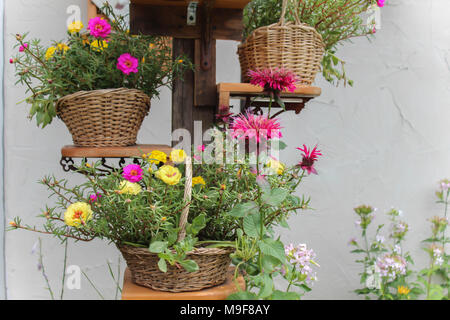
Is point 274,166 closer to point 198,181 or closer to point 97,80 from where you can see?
point 198,181

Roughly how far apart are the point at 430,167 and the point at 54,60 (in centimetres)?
128

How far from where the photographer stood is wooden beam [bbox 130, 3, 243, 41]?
3.12ft

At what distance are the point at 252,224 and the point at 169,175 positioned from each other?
188 millimetres

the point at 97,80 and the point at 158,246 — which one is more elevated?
the point at 97,80

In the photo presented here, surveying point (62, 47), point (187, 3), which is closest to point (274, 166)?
point (187, 3)

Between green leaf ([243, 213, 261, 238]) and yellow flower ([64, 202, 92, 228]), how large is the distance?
31 centimetres

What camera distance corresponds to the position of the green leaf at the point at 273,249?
76cm

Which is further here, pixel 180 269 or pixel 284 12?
pixel 284 12

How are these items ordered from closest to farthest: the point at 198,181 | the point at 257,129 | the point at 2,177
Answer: the point at 257,129, the point at 198,181, the point at 2,177

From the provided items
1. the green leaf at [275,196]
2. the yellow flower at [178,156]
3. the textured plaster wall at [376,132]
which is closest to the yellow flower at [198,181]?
the yellow flower at [178,156]

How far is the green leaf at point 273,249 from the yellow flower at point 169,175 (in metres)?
0.20

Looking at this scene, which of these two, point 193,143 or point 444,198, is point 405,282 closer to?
point 444,198

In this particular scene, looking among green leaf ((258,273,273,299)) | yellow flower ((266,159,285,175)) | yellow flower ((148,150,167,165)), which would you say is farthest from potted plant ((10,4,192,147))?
green leaf ((258,273,273,299))

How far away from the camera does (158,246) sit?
0.76 m
